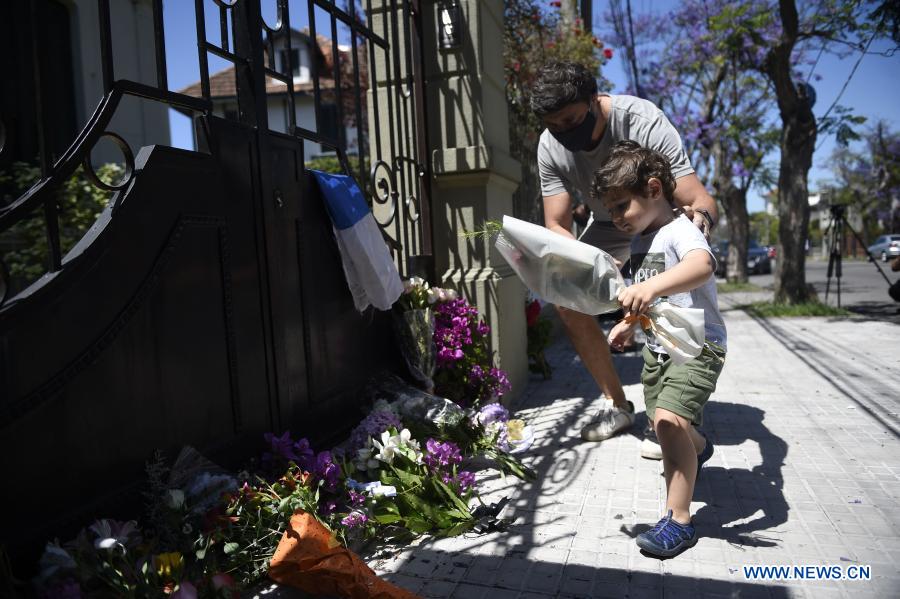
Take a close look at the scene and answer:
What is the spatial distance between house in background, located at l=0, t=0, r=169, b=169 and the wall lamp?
4.09 meters

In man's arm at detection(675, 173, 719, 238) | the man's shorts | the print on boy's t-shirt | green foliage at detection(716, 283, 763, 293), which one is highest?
man's arm at detection(675, 173, 719, 238)

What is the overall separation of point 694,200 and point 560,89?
838mm

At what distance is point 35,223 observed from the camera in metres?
6.81

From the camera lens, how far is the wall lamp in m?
4.28

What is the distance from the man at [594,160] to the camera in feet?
10.3

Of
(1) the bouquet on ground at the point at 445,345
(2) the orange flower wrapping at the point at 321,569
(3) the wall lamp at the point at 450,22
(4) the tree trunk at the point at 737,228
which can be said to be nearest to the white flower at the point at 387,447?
(2) the orange flower wrapping at the point at 321,569

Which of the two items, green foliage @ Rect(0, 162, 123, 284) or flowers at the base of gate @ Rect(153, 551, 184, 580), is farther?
green foliage @ Rect(0, 162, 123, 284)

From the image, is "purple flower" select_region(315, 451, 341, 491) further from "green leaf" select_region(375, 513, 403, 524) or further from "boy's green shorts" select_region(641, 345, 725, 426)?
"boy's green shorts" select_region(641, 345, 725, 426)

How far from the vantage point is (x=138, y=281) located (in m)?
2.13

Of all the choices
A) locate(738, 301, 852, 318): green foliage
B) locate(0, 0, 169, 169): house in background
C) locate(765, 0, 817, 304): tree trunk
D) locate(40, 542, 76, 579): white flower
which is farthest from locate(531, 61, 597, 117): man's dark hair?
locate(765, 0, 817, 304): tree trunk

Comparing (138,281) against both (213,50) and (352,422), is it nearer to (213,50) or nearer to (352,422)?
(213,50)

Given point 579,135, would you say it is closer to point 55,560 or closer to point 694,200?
point 694,200

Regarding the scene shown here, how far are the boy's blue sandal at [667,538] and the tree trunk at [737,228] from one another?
18.1 metres

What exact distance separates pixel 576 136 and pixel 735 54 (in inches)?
397
